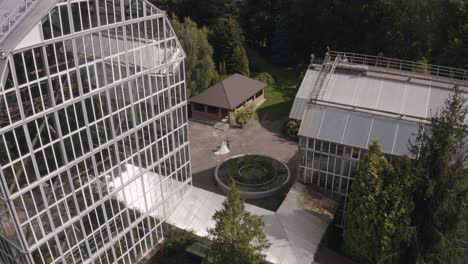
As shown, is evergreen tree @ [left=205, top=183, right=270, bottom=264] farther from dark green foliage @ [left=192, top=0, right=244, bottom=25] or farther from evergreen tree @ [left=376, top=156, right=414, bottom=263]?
dark green foliage @ [left=192, top=0, right=244, bottom=25]

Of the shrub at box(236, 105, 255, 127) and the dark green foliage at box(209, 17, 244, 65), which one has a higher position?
the dark green foliage at box(209, 17, 244, 65)

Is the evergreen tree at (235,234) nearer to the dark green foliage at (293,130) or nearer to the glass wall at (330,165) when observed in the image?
the glass wall at (330,165)

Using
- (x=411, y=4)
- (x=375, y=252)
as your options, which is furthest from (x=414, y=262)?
(x=411, y=4)

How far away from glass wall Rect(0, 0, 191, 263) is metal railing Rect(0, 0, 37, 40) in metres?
1.57

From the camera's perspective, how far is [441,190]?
20188mm

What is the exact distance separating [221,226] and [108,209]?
250 inches

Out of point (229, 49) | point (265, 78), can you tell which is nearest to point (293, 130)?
point (265, 78)

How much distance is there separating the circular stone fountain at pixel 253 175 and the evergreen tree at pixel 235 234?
10.3 metres

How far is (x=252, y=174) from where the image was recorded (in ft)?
109

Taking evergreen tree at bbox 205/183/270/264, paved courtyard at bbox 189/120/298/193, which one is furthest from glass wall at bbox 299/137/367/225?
evergreen tree at bbox 205/183/270/264

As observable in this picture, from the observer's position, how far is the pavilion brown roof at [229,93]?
43.2 meters

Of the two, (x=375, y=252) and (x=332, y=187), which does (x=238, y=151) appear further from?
(x=375, y=252)

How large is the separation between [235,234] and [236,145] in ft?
63.9

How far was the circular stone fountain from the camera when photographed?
31547 mm
